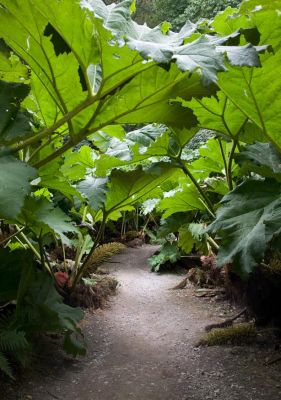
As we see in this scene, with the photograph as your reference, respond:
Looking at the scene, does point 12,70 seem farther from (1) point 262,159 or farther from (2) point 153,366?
(2) point 153,366

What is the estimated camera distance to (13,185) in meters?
0.71

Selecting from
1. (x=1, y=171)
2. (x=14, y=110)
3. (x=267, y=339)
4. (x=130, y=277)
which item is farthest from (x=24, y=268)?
(x=130, y=277)

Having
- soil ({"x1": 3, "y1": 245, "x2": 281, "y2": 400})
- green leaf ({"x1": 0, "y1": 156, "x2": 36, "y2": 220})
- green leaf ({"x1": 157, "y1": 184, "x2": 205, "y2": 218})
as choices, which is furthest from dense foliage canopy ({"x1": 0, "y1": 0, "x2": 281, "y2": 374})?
green leaf ({"x1": 157, "y1": 184, "x2": 205, "y2": 218})

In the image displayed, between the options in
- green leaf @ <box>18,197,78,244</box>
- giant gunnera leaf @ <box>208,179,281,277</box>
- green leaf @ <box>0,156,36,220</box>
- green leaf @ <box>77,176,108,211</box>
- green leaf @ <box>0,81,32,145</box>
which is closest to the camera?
green leaf @ <box>0,156,36,220</box>

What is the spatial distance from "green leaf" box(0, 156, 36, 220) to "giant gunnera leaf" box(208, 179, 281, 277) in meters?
0.60

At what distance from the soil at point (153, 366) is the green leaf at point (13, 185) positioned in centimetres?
88

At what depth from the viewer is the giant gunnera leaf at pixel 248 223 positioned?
107cm

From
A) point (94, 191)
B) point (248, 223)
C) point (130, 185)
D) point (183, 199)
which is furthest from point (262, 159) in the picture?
point (183, 199)

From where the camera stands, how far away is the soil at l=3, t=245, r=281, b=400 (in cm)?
134

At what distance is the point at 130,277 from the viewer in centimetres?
355

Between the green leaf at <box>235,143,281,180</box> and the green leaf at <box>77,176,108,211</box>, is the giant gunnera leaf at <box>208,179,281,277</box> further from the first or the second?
the green leaf at <box>77,176,108,211</box>

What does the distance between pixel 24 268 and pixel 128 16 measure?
880 millimetres

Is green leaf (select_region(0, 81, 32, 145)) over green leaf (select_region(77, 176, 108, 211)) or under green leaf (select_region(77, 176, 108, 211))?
over

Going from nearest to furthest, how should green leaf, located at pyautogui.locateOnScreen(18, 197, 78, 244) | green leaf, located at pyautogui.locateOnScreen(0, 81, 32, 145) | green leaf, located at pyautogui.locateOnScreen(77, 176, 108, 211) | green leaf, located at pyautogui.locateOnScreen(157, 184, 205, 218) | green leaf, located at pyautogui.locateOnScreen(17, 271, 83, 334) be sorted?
green leaf, located at pyautogui.locateOnScreen(0, 81, 32, 145) < green leaf, located at pyautogui.locateOnScreen(18, 197, 78, 244) < green leaf, located at pyautogui.locateOnScreen(17, 271, 83, 334) < green leaf, located at pyautogui.locateOnScreen(77, 176, 108, 211) < green leaf, located at pyautogui.locateOnScreen(157, 184, 205, 218)
